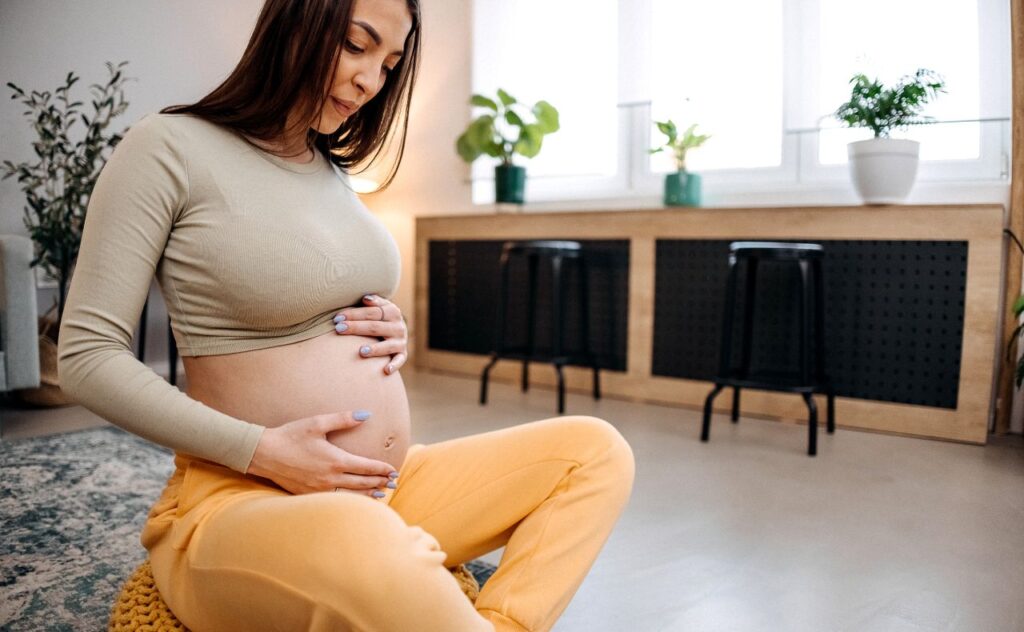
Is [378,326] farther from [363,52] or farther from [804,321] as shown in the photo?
[804,321]

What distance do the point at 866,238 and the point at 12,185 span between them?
3741 millimetres

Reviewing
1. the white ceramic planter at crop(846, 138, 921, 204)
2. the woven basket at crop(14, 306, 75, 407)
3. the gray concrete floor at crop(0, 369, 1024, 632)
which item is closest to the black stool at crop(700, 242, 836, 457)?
the gray concrete floor at crop(0, 369, 1024, 632)

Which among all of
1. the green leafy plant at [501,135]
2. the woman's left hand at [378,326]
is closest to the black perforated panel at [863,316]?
the green leafy plant at [501,135]

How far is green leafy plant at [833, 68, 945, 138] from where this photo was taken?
9.59 ft

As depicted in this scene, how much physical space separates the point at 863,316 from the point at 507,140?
2074 mm

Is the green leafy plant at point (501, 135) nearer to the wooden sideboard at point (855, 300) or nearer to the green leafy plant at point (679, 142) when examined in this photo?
the wooden sideboard at point (855, 300)

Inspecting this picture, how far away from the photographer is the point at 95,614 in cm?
135

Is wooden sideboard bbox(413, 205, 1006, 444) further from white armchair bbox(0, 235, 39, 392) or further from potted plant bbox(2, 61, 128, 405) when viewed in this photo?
white armchair bbox(0, 235, 39, 392)

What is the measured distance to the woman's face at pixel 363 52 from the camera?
3.18 feet

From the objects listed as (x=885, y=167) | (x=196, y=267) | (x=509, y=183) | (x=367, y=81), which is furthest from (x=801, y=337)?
(x=196, y=267)

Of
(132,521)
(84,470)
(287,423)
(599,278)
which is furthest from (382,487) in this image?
(599,278)

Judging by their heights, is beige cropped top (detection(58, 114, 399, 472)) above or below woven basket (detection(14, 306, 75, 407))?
above

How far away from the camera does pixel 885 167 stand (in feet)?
9.82

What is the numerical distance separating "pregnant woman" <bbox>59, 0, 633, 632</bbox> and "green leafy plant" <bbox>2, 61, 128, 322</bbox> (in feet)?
8.52
